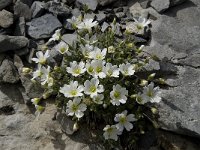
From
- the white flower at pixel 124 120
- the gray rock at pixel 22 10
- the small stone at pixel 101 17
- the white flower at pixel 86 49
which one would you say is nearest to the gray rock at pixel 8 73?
the gray rock at pixel 22 10

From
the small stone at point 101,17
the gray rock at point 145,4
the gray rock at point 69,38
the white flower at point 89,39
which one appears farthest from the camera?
the gray rock at point 145,4

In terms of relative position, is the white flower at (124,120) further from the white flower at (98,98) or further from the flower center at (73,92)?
the flower center at (73,92)

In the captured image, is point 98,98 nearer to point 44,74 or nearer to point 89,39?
point 44,74

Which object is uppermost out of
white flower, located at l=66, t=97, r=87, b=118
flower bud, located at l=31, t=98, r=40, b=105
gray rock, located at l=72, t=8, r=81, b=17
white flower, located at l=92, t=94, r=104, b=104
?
gray rock, located at l=72, t=8, r=81, b=17

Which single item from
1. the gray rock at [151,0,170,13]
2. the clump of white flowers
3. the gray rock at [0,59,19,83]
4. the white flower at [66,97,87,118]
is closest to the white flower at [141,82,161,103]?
the clump of white flowers

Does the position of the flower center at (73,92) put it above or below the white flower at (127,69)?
below

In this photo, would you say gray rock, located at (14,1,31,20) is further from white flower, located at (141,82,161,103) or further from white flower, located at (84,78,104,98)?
white flower, located at (141,82,161,103)
